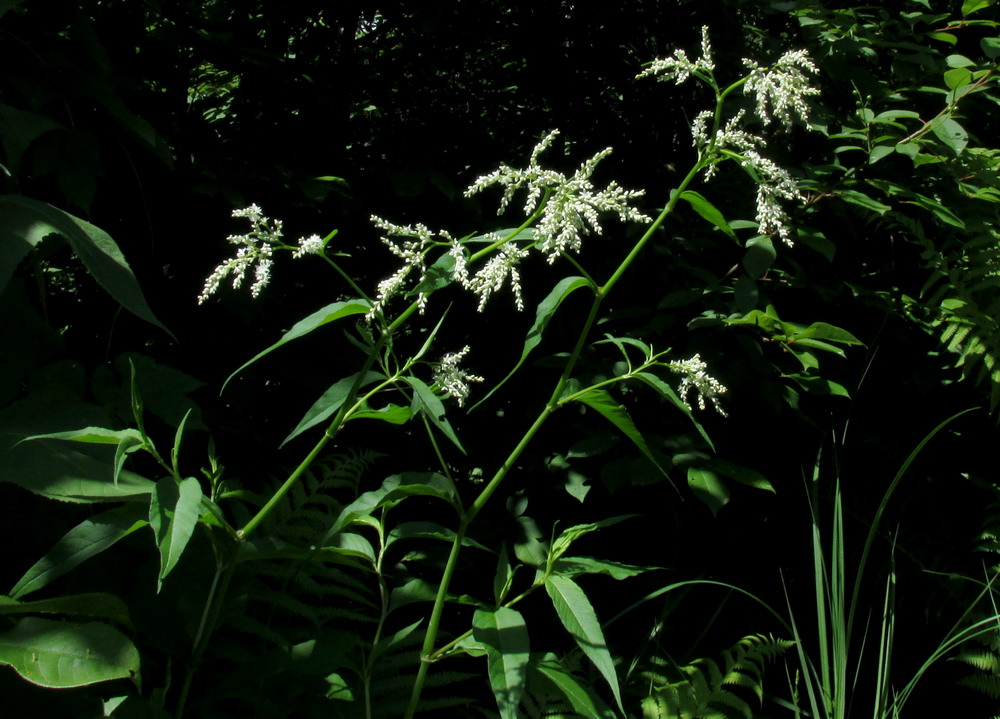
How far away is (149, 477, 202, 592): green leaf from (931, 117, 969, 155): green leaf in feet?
6.33

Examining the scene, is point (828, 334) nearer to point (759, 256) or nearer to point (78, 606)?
point (759, 256)

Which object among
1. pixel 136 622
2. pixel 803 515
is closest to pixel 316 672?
pixel 136 622

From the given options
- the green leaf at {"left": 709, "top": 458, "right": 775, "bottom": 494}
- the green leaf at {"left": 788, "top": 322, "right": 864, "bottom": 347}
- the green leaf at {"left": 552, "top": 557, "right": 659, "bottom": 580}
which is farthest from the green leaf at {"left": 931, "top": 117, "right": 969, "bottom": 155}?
the green leaf at {"left": 552, "top": 557, "right": 659, "bottom": 580}

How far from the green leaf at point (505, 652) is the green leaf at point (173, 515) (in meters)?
0.42

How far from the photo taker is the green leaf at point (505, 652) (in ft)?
3.47

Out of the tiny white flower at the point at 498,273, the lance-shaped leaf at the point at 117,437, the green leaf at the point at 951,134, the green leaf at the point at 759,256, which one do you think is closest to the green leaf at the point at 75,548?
the lance-shaped leaf at the point at 117,437

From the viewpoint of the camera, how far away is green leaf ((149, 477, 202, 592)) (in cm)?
94

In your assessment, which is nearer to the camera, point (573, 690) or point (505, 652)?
point (505, 652)

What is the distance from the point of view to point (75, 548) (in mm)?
1115

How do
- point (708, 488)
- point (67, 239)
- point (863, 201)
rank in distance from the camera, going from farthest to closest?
point (863, 201) → point (708, 488) → point (67, 239)

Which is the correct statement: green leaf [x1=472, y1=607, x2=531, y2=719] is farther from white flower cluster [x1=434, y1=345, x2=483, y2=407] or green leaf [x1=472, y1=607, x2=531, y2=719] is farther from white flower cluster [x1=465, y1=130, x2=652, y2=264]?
white flower cluster [x1=465, y1=130, x2=652, y2=264]

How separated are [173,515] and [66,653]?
0.26 meters

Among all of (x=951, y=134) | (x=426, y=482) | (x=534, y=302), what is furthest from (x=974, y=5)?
(x=426, y=482)


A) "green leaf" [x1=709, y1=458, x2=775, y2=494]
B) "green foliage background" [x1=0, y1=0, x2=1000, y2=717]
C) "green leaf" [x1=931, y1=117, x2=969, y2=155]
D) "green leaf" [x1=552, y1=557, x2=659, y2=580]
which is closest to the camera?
"green leaf" [x1=552, y1=557, x2=659, y2=580]
